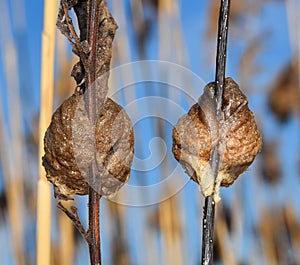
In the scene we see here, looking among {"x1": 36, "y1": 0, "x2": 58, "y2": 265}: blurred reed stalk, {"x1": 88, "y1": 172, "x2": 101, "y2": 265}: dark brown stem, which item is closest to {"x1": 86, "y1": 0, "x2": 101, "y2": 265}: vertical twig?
{"x1": 88, "y1": 172, "x2": 101, "y2": 265}: dark brown stem

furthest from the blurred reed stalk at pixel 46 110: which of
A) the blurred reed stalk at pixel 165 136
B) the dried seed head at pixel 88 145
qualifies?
the blurred reed stalk at pixel 165 136

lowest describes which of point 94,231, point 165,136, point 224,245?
point 94,231

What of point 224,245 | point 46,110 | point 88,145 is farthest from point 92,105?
point 224,245

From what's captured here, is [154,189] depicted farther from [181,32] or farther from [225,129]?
[225,129]

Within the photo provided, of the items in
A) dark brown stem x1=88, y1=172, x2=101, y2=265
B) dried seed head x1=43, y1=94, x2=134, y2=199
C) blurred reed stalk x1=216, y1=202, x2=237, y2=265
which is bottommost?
dark brown stem x1=88, y1=172, x2=101, y2=265

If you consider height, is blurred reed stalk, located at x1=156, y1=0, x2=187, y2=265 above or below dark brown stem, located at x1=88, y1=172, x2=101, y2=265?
above

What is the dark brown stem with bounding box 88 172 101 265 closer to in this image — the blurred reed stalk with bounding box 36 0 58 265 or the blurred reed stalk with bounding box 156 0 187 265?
the blurred reed stalk with bounding box 36 0 58 265

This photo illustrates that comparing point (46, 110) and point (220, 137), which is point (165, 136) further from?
point (220, 137)
